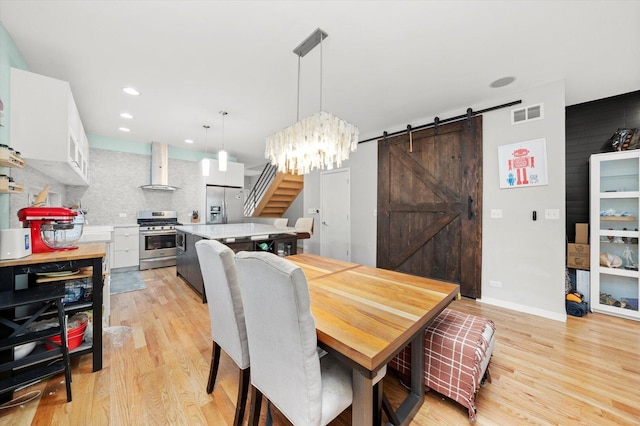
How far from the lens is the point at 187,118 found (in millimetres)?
3883

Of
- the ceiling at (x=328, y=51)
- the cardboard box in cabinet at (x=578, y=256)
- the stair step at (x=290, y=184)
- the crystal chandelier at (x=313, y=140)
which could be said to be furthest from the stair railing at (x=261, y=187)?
the cardboard box in cabinet at (x=578, y=256)

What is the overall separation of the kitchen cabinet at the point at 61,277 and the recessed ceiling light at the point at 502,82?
418 centimetres

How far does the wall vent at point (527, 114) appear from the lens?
9.17ft

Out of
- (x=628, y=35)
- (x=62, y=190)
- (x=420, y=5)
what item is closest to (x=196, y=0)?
(x=420, y=5)

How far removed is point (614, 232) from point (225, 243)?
15.2 ft

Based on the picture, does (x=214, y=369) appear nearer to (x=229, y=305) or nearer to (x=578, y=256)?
(x=229, y=305)

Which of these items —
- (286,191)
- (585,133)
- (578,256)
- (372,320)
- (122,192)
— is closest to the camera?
(372,320)

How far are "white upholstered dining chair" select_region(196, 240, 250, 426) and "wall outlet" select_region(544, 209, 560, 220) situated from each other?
340 centimetres

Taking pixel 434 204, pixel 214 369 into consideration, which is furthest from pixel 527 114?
pixel 214 369

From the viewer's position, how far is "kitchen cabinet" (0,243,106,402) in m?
1.55

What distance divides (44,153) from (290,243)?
2.89 m

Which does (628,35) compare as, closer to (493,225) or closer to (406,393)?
(493,225)

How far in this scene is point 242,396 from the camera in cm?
134

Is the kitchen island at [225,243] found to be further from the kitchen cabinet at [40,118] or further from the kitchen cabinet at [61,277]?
the kitchen cabinet at [40,118]
